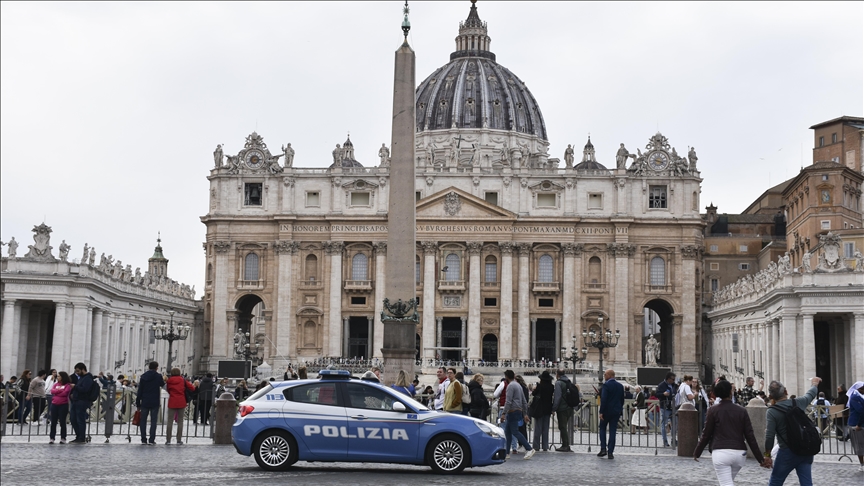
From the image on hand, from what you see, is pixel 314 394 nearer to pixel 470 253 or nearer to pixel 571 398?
pixel 571 398

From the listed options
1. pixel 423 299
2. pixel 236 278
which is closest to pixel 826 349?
pixel 423 299

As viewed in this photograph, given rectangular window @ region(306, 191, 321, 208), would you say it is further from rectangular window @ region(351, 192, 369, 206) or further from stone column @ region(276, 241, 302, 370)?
stone column @ region(276, 241, 302, 370)

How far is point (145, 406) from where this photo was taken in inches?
930

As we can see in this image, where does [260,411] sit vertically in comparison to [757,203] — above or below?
below

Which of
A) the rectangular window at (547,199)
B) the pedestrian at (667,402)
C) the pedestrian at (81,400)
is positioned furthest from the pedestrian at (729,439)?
the rectangular window at (547,199)

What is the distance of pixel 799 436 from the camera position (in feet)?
47.4

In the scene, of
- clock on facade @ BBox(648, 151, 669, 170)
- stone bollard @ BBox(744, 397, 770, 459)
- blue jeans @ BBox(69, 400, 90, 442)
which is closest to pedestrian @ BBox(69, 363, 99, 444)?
blue jeans @ BBox(69, 400, 90, 442)

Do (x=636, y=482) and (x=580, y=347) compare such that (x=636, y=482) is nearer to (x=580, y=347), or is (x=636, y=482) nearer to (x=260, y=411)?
(x=260, y=411)

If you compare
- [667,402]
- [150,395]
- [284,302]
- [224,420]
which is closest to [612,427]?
[667,402]

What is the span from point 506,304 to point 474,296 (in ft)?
7.37

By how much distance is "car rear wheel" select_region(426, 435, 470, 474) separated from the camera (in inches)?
754

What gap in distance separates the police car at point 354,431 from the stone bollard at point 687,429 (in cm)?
568

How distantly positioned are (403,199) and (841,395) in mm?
12722

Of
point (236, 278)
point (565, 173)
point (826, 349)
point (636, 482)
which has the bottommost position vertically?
point (636, 482)
